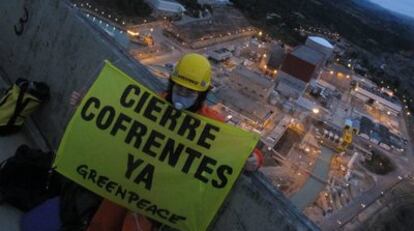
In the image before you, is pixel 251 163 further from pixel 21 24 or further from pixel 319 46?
pixel 319 46

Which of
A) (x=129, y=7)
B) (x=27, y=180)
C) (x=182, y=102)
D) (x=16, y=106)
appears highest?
(x=182, y=102)

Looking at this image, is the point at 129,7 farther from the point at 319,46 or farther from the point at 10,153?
the point at 10,153

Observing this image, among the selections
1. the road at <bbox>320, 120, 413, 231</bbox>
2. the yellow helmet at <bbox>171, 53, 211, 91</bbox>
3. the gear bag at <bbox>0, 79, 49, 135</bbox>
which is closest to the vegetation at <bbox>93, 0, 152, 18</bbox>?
the road at <bbox>320, 120, 413, 231</bbox>

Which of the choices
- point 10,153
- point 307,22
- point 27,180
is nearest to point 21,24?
point 10,153

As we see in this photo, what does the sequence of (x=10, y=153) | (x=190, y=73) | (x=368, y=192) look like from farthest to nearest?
1. (x=368, y=192)
2. (x=10, y=153)
3. (x=190, y=73)

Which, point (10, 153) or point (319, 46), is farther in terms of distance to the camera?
point (319, 46)

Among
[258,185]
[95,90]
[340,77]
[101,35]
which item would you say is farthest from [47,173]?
[340,77]

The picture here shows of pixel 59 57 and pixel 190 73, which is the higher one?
pixel 190 73

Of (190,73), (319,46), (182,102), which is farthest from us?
(319,46)
